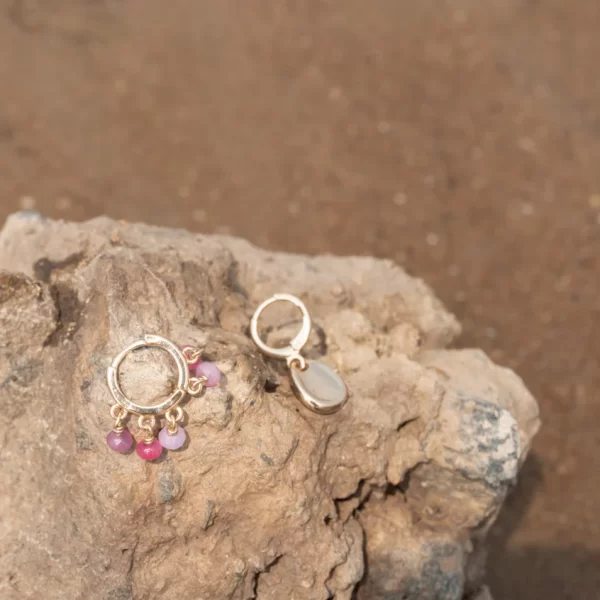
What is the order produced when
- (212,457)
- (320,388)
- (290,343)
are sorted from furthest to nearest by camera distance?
(290,343) → (320,388) → (212,457)

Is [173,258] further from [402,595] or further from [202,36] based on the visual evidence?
[202,36]

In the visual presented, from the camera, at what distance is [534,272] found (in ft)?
15.7

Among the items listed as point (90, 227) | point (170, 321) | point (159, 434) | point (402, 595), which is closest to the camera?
point (159, 434)

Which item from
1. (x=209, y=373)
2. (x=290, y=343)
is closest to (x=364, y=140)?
(x=290, y=343)

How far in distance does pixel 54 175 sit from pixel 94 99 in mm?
784

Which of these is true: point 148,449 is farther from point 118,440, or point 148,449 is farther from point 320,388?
point 320,388

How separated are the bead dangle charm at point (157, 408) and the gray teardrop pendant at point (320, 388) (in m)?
0.31

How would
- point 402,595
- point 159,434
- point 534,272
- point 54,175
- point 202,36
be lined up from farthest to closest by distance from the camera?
1. point 202,36
2. point 54,175
3. point 534,272
4. point 402,595
5. point 159,434

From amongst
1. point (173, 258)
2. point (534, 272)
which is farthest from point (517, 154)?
point (173, 258)

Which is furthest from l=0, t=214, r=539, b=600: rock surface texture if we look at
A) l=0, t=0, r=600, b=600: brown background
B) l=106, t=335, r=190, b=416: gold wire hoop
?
l=0, t=0, r=600, b=600: brown background

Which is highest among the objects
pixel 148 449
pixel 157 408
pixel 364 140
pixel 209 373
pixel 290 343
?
pixel 364 140

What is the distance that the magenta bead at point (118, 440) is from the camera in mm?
1758

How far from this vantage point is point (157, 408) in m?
1.78

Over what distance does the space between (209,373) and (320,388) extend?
371 mm
